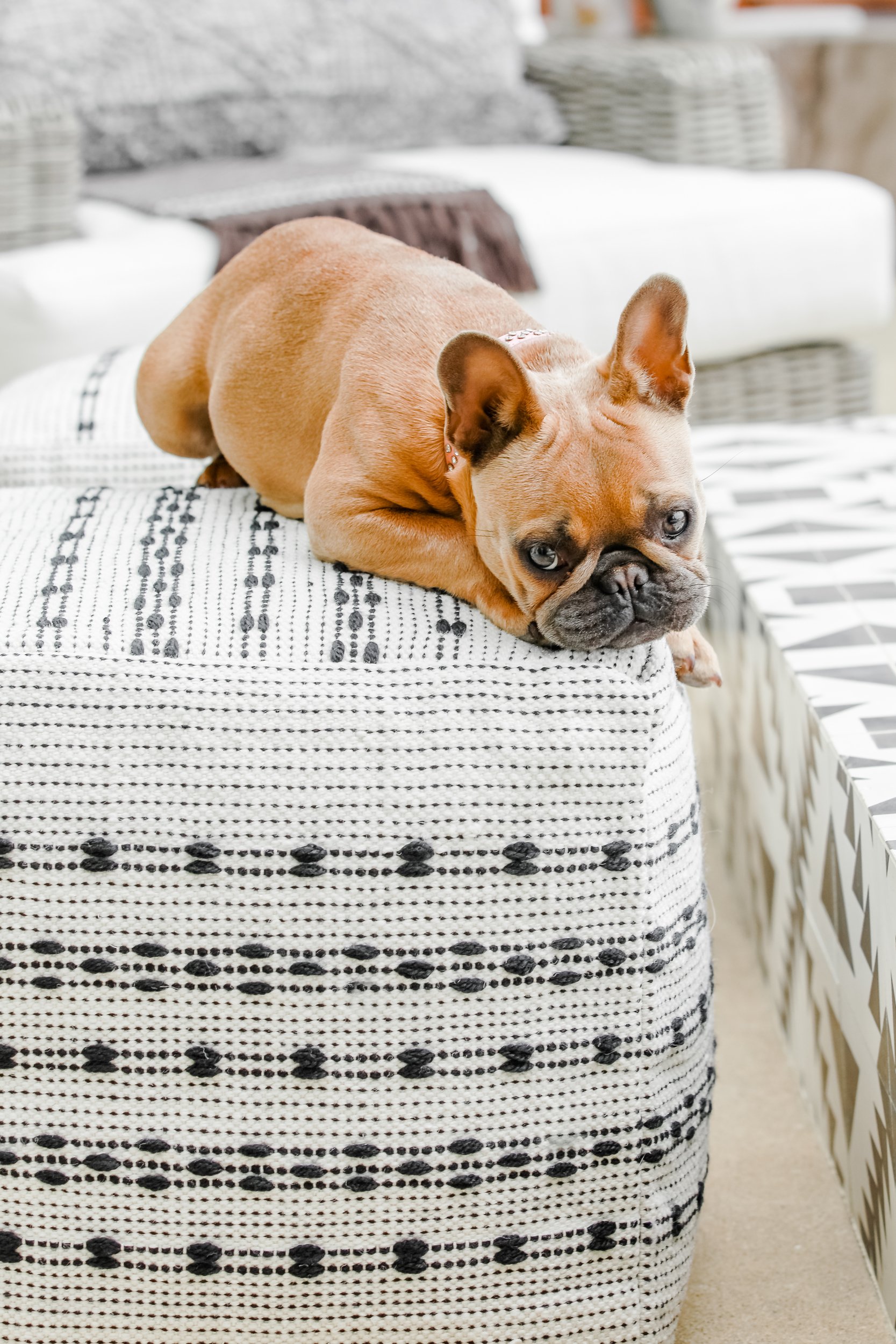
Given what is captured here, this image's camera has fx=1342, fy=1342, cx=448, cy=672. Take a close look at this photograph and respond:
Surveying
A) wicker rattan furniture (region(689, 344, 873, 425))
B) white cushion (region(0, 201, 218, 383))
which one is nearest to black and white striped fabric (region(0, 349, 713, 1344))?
white cushion (region(0, 201, 218, 383))

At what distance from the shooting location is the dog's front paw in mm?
1142

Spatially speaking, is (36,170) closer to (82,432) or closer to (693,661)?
(82,432)

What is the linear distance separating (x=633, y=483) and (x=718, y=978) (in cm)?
87

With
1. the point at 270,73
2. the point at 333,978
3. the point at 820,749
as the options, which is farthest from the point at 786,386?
the point at 333,978

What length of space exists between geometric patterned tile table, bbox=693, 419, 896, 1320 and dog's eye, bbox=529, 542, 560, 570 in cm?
33

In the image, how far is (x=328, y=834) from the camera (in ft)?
3.23

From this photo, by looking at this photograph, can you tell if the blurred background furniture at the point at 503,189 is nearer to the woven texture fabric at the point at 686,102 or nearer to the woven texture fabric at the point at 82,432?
the woven texture fabric at the point at 686,102

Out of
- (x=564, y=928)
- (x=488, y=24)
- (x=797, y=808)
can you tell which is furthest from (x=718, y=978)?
(x=488, y=24)

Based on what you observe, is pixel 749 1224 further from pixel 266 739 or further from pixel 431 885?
pixel 266 739

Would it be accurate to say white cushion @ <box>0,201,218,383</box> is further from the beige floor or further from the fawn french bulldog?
the beige floor

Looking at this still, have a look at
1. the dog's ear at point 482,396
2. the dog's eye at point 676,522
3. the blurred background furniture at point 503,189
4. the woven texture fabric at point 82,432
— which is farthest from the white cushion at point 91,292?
the dog's eye at point 676,522

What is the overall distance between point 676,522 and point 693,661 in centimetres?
15

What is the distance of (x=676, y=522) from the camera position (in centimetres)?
104

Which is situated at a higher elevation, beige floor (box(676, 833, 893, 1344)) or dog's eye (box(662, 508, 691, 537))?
dog's eye (box(662, 508, 691, 537))
